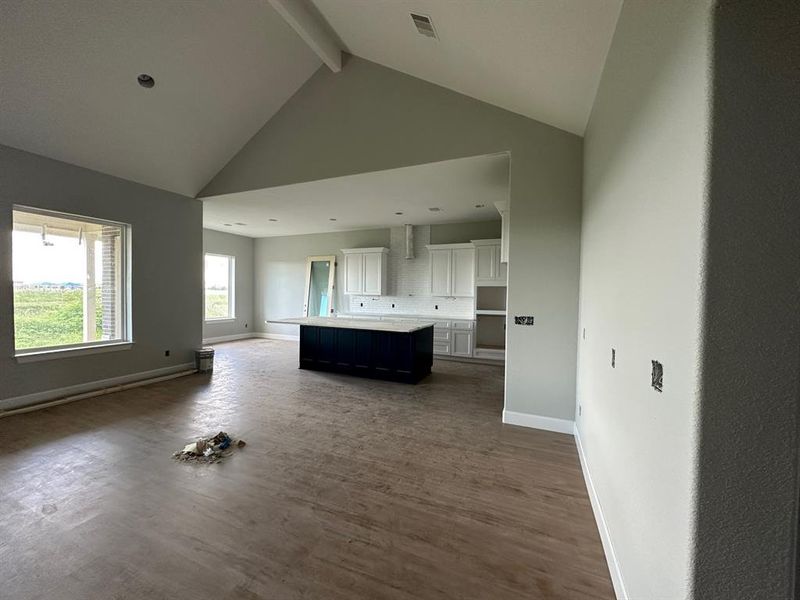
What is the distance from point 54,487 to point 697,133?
3.99 meters

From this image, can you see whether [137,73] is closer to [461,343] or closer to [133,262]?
[133,262]

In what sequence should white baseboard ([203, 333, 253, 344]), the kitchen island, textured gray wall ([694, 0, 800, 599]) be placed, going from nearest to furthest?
1. textured gray wall ([694, 0, 800, 599])
2. the kitchen island
3. white baseboard ([203, 333, 253, 344])

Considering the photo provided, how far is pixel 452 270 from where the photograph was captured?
6.86 metres

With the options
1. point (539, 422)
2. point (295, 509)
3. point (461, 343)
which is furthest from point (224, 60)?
→ point (461, 343)

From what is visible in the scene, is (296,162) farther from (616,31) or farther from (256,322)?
(256,322)

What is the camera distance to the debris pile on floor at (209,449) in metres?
2.69

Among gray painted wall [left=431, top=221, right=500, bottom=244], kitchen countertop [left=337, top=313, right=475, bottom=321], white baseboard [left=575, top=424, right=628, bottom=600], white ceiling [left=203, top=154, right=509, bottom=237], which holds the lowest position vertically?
white baseboard [left=575, top=424, right=628, bottom=600]

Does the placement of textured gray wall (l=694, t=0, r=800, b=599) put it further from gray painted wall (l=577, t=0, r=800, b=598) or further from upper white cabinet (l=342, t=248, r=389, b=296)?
upper white cabinet (l=342, t=248, r=389, b=296)

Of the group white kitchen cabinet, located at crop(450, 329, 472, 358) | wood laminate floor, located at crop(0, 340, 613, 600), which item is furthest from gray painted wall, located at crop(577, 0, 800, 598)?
white kitchen cabinet, located at crop(450, 329, 472, 358)

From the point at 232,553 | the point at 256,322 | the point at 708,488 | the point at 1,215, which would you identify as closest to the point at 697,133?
the point at 708,488

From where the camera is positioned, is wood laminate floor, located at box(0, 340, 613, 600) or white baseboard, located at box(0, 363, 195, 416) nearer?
wood laminate floor, located at box(0, 340, 613, 600)

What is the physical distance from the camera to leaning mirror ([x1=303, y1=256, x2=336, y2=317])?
27.9 ft

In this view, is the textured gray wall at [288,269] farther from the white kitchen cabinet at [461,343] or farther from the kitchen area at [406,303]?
the white kitchen cabinet at [461,343]

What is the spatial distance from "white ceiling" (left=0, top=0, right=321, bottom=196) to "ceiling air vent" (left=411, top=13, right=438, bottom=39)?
1871 mm
